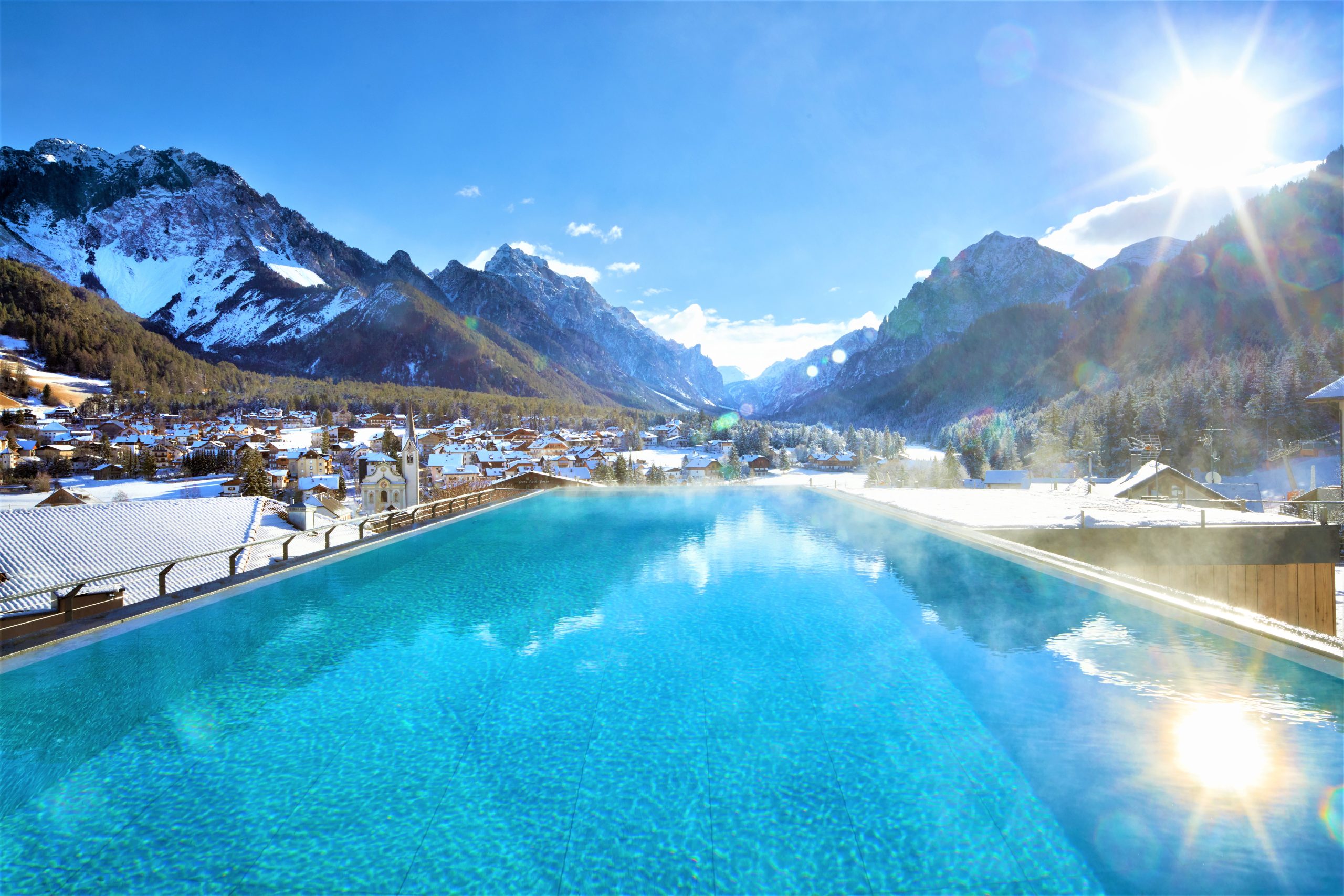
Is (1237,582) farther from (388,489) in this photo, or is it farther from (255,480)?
(255,480)

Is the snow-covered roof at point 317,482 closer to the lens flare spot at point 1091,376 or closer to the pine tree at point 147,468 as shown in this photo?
the pine tree at point 147,468

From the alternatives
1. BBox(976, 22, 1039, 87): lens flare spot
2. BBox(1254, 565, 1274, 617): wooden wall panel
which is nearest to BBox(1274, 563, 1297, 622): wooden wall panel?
BBox(1254, 565, 1274, 617): wooden wall panel

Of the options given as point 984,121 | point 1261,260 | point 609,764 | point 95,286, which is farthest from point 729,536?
point 95,286

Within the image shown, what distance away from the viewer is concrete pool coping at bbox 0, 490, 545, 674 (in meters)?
4.20

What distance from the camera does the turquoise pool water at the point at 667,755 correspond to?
253 cm

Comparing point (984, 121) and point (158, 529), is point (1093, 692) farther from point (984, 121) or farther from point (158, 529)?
point (158, 529)

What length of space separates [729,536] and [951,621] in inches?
224

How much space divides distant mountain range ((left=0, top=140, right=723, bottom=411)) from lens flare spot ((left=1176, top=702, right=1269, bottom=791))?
14193 centimetres

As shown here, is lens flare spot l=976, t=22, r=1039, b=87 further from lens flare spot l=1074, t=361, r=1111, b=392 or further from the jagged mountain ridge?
lens flare spot l=1074, t=361, r=1111, b=392

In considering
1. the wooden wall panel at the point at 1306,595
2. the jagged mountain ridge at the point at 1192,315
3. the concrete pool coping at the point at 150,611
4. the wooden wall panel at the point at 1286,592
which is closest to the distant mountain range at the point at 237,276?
the jagged mountain ridge at the point at 1192,315

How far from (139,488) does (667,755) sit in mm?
55219

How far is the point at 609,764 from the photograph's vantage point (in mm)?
3305

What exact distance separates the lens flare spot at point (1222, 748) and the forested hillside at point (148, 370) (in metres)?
105

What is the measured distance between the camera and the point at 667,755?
3.41 meters
